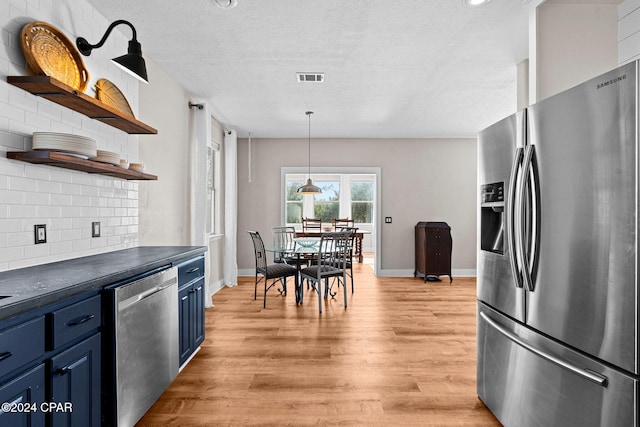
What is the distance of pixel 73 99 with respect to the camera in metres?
2.11

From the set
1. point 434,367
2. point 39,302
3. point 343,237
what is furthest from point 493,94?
point 39,302

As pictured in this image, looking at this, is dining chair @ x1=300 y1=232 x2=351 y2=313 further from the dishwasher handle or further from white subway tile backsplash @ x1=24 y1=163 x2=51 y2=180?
white subway tile backsplash @ x1=24 y1=163 x2=51 y2=180

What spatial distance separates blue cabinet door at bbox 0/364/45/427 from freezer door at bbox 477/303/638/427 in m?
2.05

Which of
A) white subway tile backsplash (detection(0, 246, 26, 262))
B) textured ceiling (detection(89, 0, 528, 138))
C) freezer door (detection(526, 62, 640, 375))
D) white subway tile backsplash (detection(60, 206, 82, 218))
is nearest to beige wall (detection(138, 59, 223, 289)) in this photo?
textured ceiling (detection(89, 0, 528, 138))

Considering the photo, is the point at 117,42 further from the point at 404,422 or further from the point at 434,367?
the point at 434,367

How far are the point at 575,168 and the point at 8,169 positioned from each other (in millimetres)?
2654

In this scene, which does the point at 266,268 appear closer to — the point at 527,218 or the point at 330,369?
the point at 330,369

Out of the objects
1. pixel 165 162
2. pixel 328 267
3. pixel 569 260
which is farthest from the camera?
pixel 328 267

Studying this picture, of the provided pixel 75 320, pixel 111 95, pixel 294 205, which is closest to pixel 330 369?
pixel 75 320

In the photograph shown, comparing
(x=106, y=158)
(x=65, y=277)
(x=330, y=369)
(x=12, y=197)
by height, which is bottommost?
(x=330, y=369)

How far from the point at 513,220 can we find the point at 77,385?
212cm

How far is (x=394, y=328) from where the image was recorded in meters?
3.88

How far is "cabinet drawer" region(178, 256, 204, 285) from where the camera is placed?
2684 millimetres

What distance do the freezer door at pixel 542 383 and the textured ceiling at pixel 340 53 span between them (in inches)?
82.6
